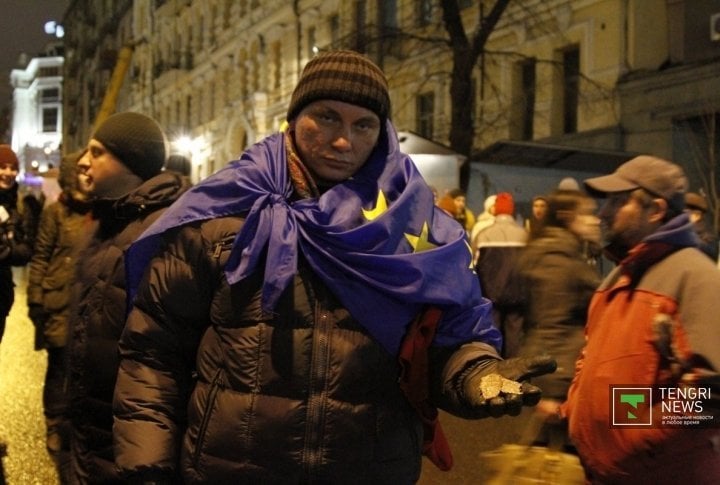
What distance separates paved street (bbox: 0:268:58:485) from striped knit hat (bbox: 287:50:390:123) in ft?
13.0

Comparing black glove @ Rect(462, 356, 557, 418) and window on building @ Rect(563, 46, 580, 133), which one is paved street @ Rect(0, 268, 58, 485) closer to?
black glove @ Rect(462, 356, 557, 418)

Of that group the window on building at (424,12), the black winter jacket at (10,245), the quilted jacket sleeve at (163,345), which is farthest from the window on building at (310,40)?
the quilted jacket sleeve at (163,345)

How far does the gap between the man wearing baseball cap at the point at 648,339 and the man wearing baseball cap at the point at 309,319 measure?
737 millimetres

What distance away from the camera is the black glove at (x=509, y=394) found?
201 centimetres

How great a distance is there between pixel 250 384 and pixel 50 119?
10762cm

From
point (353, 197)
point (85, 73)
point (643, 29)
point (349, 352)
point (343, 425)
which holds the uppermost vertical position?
point (85, 73)

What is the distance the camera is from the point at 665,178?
10.5ft

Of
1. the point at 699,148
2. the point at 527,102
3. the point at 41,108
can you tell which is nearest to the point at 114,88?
the point at 527,102

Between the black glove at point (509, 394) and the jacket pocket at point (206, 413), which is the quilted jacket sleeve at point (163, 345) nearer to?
the jacket pocket at point (206, 413)

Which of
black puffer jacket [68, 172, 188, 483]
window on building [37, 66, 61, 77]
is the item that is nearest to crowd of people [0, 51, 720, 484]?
black puffer jacket [68, 172, 188, 483]

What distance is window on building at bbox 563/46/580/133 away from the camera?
18219mm

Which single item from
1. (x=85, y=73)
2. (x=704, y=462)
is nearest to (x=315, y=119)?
(x=704, y=462)

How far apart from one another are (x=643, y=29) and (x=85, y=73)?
54.3 meters

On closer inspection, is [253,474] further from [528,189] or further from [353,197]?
[528,189]
